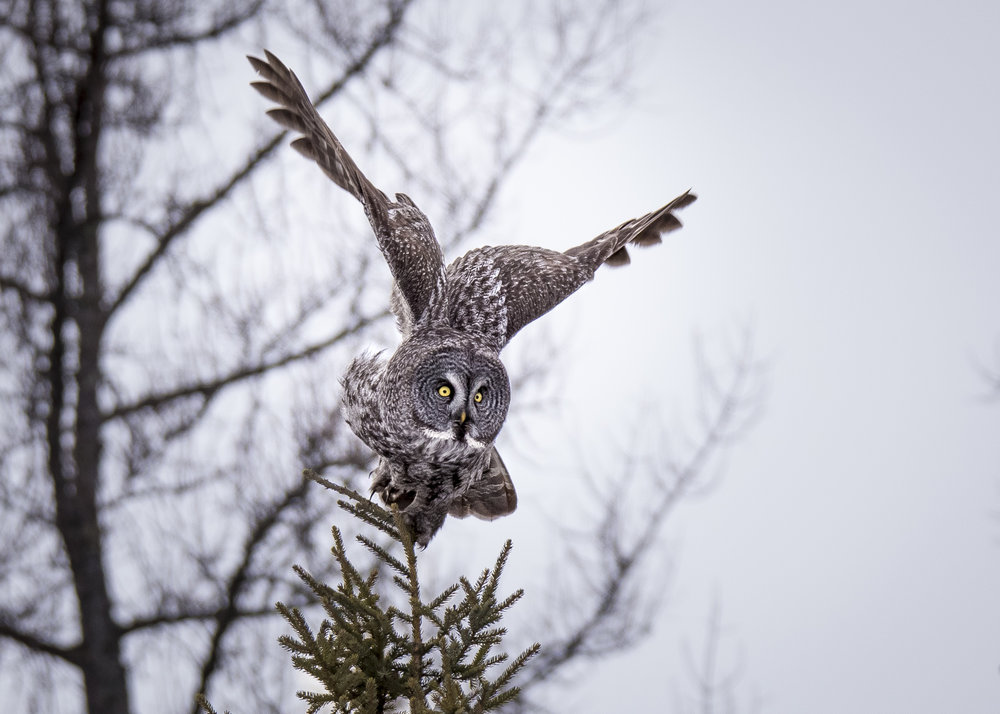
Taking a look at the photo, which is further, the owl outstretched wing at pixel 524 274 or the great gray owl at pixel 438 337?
the owl outstretched wing at pixel 524 274

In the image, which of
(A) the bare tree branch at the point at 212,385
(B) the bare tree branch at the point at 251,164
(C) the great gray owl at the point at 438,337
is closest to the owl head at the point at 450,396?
(C) the great gray owl at the point at 438,337

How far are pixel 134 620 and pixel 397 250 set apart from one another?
260 inches

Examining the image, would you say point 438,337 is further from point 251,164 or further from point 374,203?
point 251,164

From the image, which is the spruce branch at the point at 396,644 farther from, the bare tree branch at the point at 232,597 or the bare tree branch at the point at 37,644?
the bare tree branch at the point at 37,644

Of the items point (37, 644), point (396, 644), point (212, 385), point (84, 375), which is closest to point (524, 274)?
point (396, 644)

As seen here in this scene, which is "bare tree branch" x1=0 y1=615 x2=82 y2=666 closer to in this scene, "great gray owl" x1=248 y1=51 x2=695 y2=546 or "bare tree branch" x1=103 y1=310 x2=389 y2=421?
"bare tree branch" x1=103 y1=310 x2=389 y2=421

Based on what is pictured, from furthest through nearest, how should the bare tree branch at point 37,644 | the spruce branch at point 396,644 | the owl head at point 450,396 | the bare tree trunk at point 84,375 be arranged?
the bare tree trunk at point 84,375, the bare tree branch at point 37,644, the owl head at point 450,396, the spruce branch at point 396,644

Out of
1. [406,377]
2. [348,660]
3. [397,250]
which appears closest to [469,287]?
[397,250]

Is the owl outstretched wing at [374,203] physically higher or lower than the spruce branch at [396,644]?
higher

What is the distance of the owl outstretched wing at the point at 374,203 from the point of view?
3547 millimetres

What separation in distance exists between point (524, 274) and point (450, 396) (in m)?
1.06

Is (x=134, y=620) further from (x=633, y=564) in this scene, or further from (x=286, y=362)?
(x=633, y=564)

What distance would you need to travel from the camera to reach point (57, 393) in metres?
8.86

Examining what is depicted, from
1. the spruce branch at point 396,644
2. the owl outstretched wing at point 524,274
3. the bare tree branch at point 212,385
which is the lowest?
the spruce branch at point 396,644
